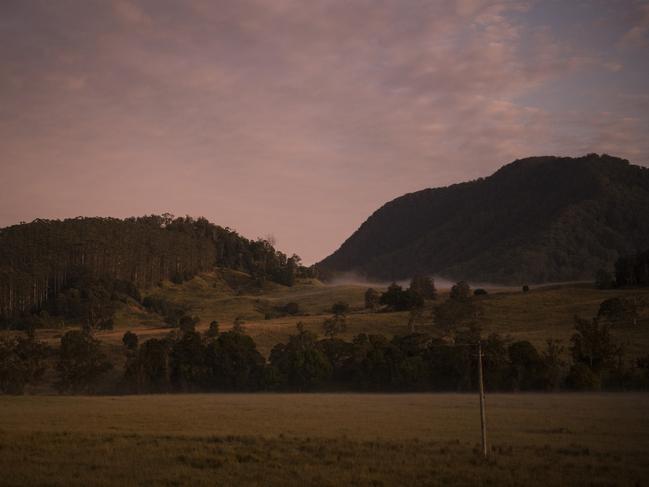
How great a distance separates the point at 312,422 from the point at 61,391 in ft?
158

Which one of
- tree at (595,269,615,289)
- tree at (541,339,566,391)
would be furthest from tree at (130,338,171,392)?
tree at (595,269,615,289)

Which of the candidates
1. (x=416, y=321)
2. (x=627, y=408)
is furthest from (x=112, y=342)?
(x=627, y=408)

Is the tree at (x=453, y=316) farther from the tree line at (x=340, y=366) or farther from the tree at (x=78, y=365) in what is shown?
the tree at (x=78, y=365)

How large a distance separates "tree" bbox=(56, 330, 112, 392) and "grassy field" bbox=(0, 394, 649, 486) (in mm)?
28283

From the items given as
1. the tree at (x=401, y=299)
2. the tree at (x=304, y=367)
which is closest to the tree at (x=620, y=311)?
the tree at (x=401, y=299)

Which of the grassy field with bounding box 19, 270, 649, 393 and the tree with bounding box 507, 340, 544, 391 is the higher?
the grassy field with bounding box 19, 270, 649, 393

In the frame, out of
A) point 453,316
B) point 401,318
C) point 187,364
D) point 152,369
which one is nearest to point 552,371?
point 453,316

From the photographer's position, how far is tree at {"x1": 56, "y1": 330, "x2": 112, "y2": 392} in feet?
247

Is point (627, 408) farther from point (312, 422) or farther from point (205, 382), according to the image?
point (205, 382)

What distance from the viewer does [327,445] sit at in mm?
27828

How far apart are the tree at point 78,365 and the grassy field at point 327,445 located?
28.3 metres

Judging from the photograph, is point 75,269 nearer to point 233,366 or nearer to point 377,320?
point 377,320

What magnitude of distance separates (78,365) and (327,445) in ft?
184

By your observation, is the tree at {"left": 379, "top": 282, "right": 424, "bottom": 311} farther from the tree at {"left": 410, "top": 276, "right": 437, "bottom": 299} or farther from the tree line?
the tree line
